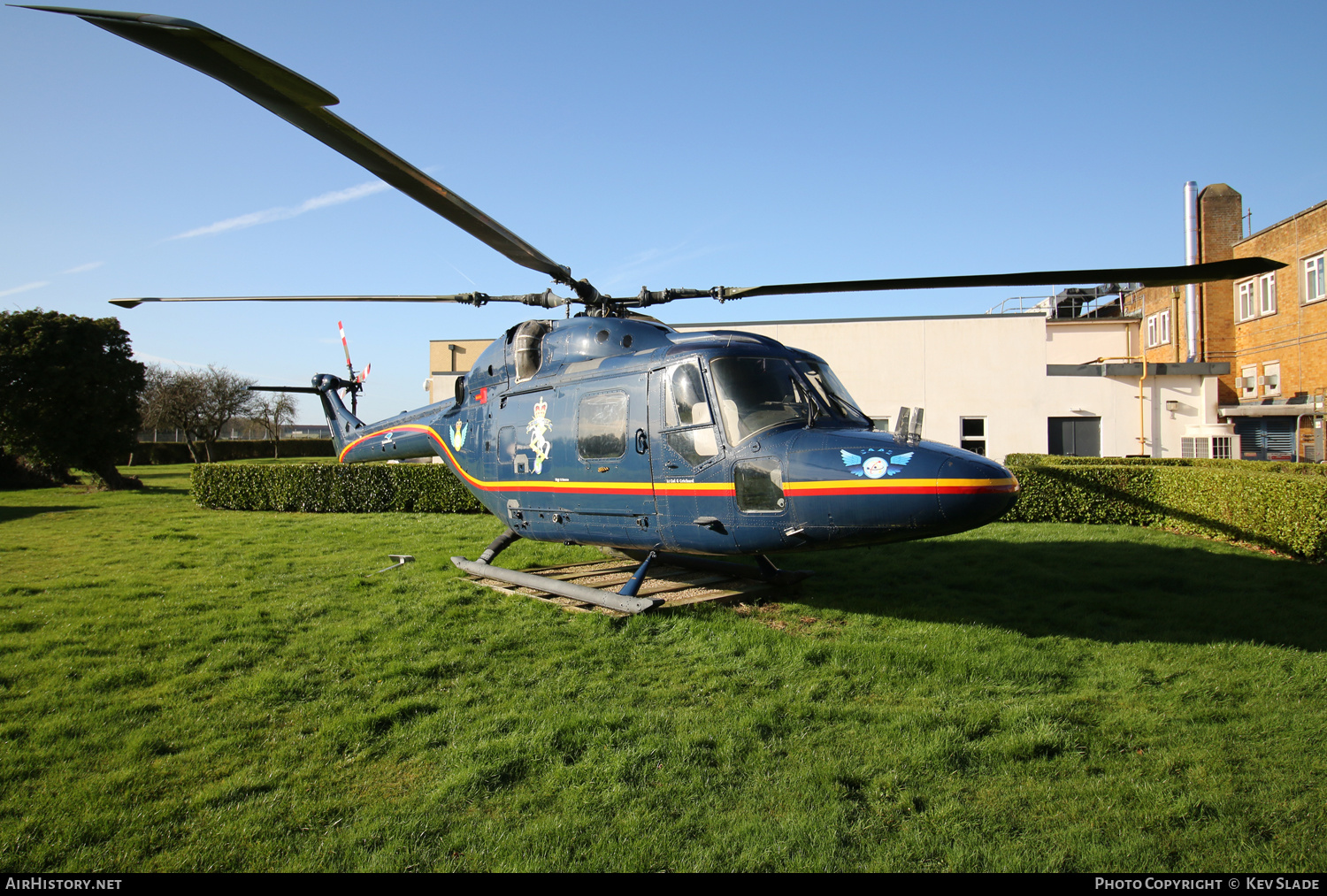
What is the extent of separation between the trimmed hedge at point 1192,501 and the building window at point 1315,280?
53.4 ft

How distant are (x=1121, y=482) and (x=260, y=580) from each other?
1547cm

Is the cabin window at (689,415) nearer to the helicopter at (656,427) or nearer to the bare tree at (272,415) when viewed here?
the helicopter at (656,427)

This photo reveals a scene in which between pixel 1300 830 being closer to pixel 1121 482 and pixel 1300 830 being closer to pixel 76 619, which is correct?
pixel 76 619

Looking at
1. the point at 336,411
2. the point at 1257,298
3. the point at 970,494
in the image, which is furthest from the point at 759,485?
the point at 1257,298

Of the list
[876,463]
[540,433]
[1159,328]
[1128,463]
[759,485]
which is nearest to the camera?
[876,463]

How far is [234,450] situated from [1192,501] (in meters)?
61.1

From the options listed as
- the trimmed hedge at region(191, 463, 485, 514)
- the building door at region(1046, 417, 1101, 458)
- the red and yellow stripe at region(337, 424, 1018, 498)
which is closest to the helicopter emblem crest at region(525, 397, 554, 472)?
the red and yellow stripe at region(337, 424, 1018, 498)

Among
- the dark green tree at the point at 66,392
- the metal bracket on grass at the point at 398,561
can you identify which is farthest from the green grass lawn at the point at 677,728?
the dark green tree at the point at 66,392

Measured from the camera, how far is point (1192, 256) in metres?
31.0

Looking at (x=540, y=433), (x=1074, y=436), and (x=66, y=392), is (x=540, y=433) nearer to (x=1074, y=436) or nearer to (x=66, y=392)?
(x=1074, y=436)

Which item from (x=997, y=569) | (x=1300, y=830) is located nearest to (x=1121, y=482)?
(x=997, y=569)

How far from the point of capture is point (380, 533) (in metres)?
13.7

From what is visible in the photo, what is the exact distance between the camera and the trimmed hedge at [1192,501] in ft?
31.1

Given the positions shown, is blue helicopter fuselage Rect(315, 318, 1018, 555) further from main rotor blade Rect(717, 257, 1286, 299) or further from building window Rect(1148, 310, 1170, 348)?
building window Rect(1148, 310, 1170, 348)
